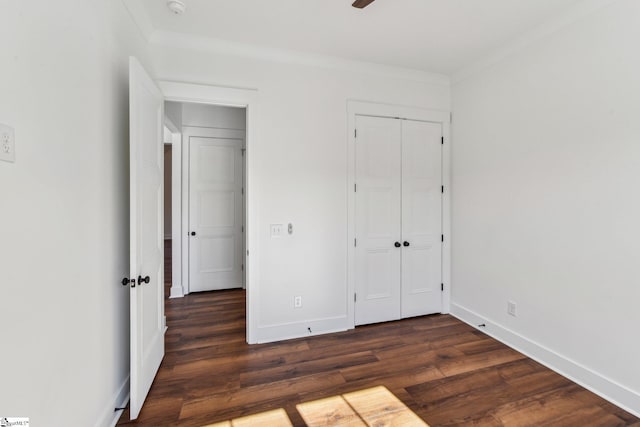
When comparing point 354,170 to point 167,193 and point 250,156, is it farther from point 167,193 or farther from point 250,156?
point 167,193

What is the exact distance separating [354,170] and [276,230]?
39.9 inches

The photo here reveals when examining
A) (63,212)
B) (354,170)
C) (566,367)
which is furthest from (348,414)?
(354,170)

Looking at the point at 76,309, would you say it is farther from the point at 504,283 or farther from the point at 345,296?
the point at 504,283

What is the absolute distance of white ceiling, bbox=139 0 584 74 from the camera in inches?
84.0

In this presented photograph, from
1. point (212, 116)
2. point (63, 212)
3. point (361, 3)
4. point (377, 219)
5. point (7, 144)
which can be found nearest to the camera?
point (7, 144)

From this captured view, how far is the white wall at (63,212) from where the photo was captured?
1.02m

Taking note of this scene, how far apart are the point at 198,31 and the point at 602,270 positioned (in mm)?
3587

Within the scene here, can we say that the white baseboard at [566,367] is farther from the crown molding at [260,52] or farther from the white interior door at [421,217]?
the crown molding at [260,52]

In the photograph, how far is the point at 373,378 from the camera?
2.23 meters

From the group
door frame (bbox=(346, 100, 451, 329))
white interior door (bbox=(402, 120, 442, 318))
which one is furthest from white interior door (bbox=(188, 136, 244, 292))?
white interior door (bbox=(402, 120, 442, 318))

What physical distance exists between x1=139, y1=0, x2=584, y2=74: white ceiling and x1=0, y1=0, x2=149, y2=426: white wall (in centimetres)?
65

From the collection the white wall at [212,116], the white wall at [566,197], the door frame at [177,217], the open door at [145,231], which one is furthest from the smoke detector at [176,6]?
the white wall at [566,197]

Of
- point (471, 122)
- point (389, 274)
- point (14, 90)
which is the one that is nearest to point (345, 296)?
point (389, 274)

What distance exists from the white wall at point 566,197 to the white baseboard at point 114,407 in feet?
10.3
